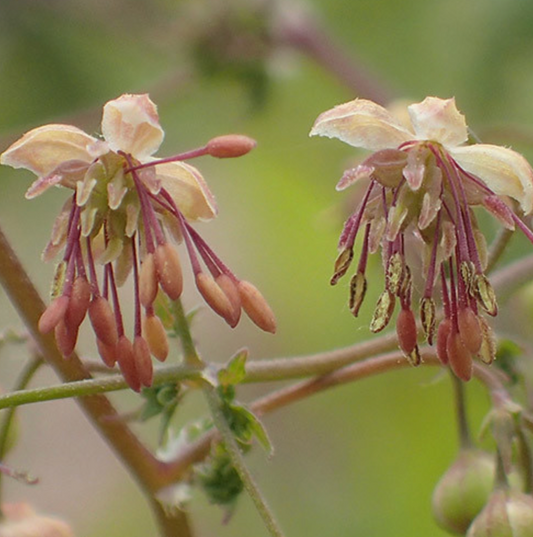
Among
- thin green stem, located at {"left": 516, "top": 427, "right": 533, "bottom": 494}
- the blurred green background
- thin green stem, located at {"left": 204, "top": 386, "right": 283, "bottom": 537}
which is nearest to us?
thin green stem, located at {"left": 204, "top": 386, "right": 283, "bottom": 537}

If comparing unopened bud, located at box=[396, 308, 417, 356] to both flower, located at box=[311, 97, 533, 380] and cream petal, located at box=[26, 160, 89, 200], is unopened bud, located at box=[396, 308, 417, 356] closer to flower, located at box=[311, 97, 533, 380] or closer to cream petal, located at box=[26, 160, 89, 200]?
flower, located at box=[311, 97, 533, 380]

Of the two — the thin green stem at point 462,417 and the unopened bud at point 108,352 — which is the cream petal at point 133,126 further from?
the thin green stem at point 462,417

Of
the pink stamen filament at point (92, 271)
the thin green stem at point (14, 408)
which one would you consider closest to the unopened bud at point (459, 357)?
the pink stamen filament at point (92, 271)

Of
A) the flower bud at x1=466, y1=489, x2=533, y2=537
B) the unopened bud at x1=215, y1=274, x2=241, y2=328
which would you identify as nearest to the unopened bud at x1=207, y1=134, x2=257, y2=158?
the unopened bud at x1=215, y1=274, x2=241, y2=328

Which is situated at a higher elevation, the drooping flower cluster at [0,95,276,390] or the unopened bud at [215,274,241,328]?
the drooping flower cluster at [0,95,276,390]

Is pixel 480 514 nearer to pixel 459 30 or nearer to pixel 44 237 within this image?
pixel 459 30

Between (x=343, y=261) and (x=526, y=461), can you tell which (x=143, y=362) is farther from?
(x=526, y=461)
